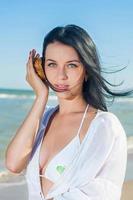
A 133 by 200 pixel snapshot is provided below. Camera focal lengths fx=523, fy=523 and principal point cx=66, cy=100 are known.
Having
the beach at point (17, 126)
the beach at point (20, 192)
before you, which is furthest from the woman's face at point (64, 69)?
the beach at point (20, 192)

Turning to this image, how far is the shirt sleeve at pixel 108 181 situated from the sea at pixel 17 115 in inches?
132

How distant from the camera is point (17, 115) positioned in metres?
14.1

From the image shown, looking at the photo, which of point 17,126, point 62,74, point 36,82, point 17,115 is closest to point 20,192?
point 36,82

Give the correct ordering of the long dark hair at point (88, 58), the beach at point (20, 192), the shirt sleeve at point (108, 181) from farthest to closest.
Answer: the beach at point (20, 192), the long dark hair at point (88, 58), the shirt sleeve at point (108, 181)

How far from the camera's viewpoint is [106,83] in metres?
1.87

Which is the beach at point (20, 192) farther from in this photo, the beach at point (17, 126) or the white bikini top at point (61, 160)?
the white bikini top at point (61, 160)

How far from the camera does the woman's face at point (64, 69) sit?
181 centimetres

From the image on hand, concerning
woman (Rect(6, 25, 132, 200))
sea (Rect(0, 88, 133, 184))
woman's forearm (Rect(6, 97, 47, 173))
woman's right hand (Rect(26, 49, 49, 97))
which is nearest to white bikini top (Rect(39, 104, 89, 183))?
woman (Rect(6, 25, 132, 200))

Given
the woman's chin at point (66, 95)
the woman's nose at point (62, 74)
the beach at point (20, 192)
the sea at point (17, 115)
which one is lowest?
the sea at point (17, 115)

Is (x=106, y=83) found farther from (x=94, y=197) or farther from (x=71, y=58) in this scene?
(x=94, y=197)

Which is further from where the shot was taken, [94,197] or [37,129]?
[37,129]

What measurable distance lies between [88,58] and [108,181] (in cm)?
43

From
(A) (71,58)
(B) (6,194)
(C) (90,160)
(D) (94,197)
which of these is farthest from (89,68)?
(B) (6,194)

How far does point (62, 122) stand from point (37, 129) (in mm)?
95
